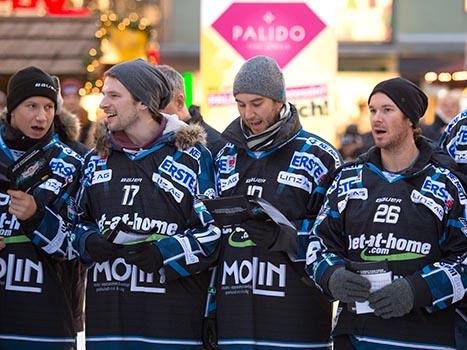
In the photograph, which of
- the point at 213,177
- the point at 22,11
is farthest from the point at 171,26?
the point at 213,177

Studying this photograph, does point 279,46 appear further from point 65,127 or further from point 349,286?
point 349,286

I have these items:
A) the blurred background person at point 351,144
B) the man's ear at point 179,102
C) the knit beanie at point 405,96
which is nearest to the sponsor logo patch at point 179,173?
the knit beanie at point 405,96

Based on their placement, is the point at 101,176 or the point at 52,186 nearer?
the point at 101,176

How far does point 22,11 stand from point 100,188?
50.5ft

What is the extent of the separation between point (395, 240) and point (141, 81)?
155cm

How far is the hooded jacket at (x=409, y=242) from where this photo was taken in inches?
208

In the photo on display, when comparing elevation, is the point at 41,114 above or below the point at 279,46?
below

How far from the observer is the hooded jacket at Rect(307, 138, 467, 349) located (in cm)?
528

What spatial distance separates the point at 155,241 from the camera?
5.66 metres

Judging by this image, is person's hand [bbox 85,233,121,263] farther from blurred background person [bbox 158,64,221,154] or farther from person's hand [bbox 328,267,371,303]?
blurred background person [bbox 158,64,221,154]

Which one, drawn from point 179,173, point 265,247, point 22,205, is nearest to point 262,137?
point 179,173

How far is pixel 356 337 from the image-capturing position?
5.39m

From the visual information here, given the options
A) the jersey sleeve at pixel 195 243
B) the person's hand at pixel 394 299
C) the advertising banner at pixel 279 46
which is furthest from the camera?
the advertising banner at pixel 279 46

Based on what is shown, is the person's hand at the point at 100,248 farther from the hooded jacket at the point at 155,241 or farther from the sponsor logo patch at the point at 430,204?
the sponsor logo patch at the point at 430,204
